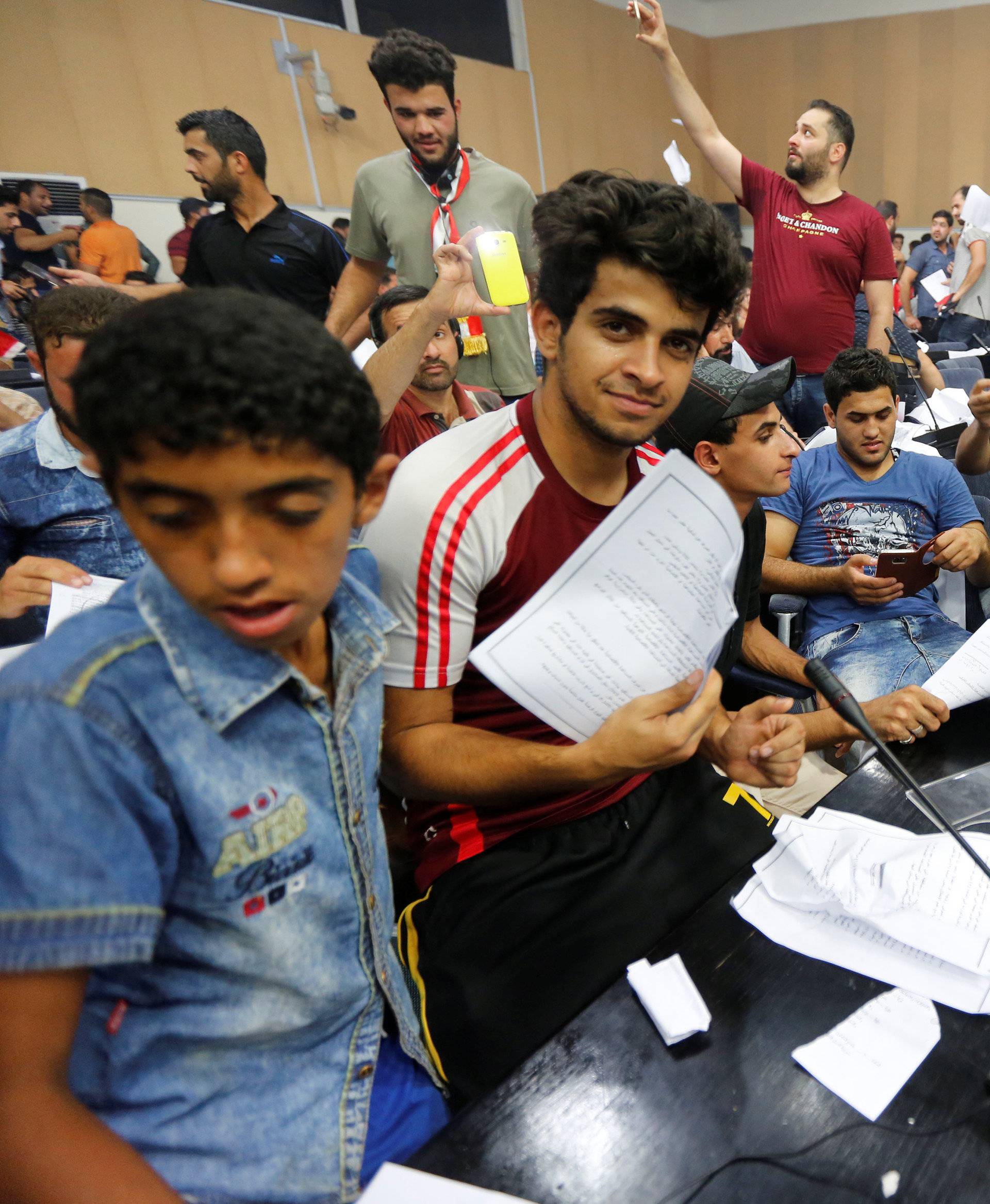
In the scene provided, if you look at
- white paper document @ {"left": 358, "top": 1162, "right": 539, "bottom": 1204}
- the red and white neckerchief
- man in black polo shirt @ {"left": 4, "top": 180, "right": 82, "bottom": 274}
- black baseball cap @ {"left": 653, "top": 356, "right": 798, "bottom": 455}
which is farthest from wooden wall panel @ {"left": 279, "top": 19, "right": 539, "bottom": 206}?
white paper document @ {"left": 358, "top": 1162, "right": 539, "bottom": 1204}

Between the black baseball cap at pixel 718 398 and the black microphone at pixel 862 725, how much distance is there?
0.84m

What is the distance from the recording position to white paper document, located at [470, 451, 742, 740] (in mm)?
782

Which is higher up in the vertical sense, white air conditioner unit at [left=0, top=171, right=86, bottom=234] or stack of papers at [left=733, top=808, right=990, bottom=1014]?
white air conditioner unit at [left=0, top=171, right=86, bottom=234]

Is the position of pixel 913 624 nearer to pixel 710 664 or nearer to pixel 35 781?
pixel 710 664

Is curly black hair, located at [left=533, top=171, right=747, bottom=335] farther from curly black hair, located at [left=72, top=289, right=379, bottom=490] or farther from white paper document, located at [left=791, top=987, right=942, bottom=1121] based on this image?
white paper document, located at [left=791, top=987, right=942, bottom=1121]

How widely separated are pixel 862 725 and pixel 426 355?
2.13 metres

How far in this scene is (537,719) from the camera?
1.06m

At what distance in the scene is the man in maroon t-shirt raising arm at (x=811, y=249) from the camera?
10.7 ft

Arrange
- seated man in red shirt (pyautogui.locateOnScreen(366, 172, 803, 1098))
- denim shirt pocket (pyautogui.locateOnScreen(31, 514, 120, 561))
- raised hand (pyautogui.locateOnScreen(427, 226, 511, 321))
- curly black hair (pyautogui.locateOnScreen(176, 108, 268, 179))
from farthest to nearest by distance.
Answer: curly black hair (pyautogui.locateOnScreen(176, 108, 268, 179)), raised hand (pyautogui.locateOnScreen(427, 226, 511, 321)), denim shirt pocket (pyautogui.locateOnScreen(31, 514, 120, 561)), seated man in red shirt (pyautogui.locateOnScreen(366, 172, 803, 1098))

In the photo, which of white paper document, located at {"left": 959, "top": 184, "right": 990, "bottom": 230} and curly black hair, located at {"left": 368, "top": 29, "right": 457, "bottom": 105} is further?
white paper document, located at {"left": 959, "top": 184, "right": 990, "bottom": 230}

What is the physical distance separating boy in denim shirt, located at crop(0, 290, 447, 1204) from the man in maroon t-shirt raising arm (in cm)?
320

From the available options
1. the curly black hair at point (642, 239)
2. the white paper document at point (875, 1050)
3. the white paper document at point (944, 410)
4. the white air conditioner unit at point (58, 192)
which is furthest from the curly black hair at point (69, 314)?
the white air conditioner unit at point (58, 192)

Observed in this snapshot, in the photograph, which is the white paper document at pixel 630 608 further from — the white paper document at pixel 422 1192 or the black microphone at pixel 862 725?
the white paper document at pixel 422 1192

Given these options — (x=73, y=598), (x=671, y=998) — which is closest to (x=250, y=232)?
(x=73, y=598)
